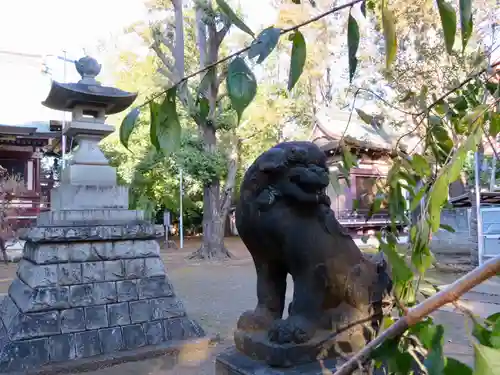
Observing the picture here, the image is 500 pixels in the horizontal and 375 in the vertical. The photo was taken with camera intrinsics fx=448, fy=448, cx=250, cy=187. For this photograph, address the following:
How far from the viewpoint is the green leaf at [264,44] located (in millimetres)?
676

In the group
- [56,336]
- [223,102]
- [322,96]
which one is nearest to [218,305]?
[56,336]

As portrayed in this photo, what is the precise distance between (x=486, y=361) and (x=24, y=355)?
406 centimetres

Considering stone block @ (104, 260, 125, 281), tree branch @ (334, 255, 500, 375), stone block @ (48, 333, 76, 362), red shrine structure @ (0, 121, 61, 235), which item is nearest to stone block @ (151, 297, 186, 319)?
stone block @ (104, 260, 125, 281)

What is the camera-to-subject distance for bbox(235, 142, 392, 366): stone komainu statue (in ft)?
6.28

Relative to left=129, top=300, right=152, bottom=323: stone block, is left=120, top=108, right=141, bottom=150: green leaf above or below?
above

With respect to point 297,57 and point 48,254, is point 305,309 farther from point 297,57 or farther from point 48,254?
point 48,254

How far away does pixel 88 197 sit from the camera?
464 centimetres

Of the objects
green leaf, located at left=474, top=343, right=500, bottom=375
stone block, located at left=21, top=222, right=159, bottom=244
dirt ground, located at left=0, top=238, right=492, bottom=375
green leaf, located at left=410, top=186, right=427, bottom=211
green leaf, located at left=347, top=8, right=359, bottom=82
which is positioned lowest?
dirt ground, located at left=0, top=238, right=492, bottom=375

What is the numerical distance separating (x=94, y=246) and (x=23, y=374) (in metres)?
1.24

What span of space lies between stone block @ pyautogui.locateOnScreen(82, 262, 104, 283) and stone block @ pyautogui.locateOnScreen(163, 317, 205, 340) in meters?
0.77

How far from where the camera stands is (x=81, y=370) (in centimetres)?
377

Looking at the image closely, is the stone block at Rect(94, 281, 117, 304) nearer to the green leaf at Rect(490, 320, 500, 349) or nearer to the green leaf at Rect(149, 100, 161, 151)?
the green leaf at Rect(149, 100, 161, 151)

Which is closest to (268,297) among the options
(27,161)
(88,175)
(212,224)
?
(88,175)

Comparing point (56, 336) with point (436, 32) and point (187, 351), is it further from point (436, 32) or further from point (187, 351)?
point (436, 32)
